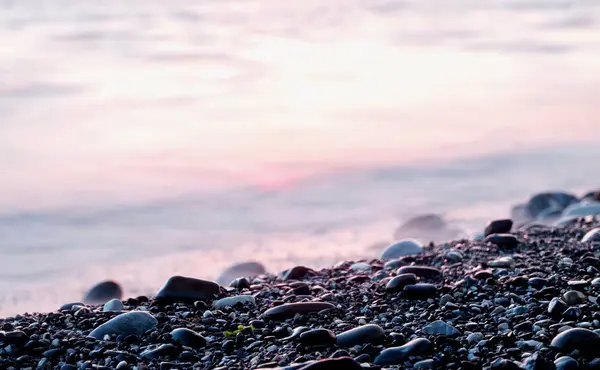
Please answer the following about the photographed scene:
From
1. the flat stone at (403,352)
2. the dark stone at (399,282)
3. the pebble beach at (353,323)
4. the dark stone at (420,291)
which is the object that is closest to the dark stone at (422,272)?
the pebble beach at (353,323)

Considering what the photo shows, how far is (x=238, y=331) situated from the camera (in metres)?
4.35

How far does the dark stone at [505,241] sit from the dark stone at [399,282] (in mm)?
1548

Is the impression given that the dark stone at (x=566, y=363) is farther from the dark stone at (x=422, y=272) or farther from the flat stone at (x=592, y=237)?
the flat stone at (x=592, y=237)

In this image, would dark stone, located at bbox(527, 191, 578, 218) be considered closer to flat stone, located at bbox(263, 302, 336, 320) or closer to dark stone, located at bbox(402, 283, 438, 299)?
dark stone, located at bbox(402, 283, 438, 299)

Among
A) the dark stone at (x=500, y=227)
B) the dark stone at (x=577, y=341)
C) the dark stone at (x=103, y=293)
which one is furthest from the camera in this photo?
the dark stone at (x=500, y=227)

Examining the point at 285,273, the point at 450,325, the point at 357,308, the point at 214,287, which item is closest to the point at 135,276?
the point at 285,273

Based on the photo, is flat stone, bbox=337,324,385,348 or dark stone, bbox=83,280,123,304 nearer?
flat stone, bbox=337,324,385,348

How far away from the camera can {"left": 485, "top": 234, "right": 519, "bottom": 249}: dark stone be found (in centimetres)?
628

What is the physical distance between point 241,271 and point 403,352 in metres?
4.35

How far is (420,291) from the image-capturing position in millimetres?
4828

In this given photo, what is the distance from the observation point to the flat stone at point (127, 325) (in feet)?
14.4

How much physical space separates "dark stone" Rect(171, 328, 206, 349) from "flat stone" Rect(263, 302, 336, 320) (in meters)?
0.49

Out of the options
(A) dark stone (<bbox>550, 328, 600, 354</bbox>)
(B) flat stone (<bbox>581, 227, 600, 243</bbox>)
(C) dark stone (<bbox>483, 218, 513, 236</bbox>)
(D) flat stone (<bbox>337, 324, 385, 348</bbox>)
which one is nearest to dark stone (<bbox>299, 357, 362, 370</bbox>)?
(D) flat stone (<bbox>337, 324, 385, 348</bbox>)

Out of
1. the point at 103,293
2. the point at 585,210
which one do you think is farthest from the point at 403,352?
the point at 585,210
